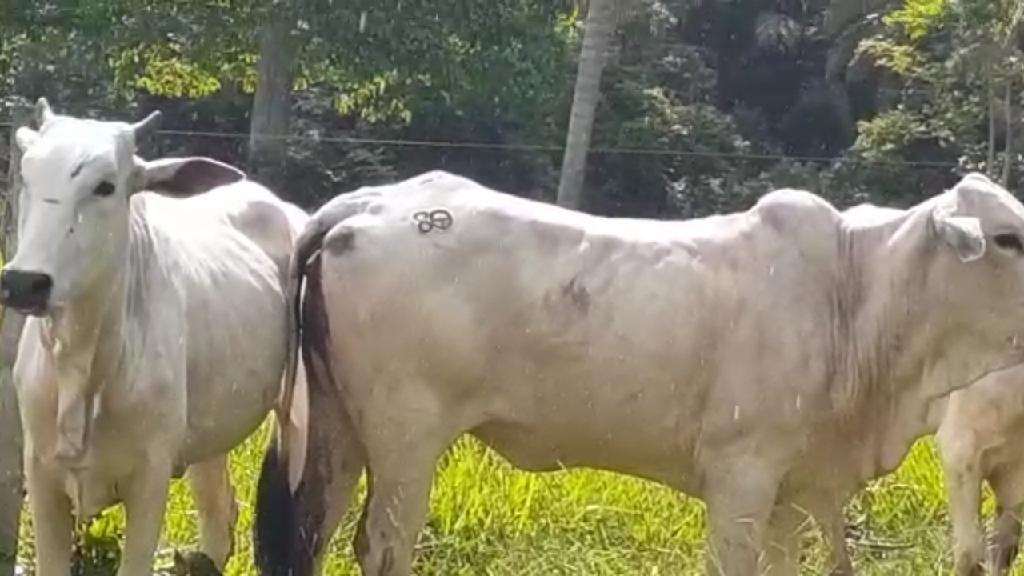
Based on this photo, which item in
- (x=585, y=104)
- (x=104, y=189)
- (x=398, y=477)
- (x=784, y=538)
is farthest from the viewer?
(x=585, y=104)

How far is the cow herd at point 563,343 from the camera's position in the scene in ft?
19.6

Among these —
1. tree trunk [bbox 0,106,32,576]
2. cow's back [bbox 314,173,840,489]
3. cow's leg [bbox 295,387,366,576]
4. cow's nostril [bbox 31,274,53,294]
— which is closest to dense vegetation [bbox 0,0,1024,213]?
cow's back [bbox 314,173,840,489]

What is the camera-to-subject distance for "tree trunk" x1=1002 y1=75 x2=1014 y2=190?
933 inches

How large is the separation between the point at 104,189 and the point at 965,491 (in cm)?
375

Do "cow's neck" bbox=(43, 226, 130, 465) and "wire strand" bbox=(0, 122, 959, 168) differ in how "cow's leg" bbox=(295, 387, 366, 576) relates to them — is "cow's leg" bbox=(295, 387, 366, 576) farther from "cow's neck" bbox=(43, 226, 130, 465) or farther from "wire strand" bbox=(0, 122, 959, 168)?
"wire strand" bbox=(0, 122, 959, 168)

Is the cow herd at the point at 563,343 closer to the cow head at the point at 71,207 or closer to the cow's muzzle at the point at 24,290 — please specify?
the cow head at the point at 71,207

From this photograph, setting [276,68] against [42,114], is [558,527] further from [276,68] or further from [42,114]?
[276,68]

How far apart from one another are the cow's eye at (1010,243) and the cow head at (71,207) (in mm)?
2619

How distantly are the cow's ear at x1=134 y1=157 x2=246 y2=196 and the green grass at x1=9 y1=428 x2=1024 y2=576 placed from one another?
162cm

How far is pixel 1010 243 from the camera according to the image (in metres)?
6.32

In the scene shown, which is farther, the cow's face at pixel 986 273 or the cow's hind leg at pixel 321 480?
the cow's face at pixel 986 273

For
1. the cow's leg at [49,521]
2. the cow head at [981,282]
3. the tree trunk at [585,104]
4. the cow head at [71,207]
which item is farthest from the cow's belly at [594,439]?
the tree trunk at [585,104]

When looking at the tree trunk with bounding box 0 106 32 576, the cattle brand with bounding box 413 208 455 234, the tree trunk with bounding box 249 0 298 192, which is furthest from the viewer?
the tree trunk with bounding box 249 0 298 192

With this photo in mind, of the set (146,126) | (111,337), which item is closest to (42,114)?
(146,126)
